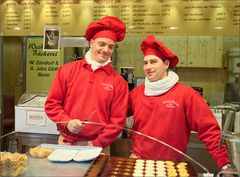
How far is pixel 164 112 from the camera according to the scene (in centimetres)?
173

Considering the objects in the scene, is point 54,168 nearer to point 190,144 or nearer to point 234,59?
point 190,144

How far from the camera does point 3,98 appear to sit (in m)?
3.27

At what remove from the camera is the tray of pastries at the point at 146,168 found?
117cm

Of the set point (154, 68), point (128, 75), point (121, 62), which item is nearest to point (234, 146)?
point (154, 68)

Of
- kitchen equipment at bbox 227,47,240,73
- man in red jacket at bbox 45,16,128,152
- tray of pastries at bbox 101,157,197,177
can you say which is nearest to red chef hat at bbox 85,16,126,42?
man in red jacket at bbox 45,16,128,152

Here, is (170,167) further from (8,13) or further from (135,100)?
(8,13)

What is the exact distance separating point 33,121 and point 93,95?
3.08 ft

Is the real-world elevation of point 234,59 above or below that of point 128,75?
above

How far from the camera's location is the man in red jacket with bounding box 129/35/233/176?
1688 mm

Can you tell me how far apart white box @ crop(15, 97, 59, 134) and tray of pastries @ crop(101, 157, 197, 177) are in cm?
131

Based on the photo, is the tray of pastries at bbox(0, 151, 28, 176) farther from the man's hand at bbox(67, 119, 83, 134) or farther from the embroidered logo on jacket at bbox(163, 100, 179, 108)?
the embroidered logo on jacket at bbox(163, 100, 179, 108)

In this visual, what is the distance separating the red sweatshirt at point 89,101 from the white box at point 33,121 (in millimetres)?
707

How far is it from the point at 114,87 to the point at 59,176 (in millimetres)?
841

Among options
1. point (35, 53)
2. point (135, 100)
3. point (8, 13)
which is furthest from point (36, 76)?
point (135, 100)
